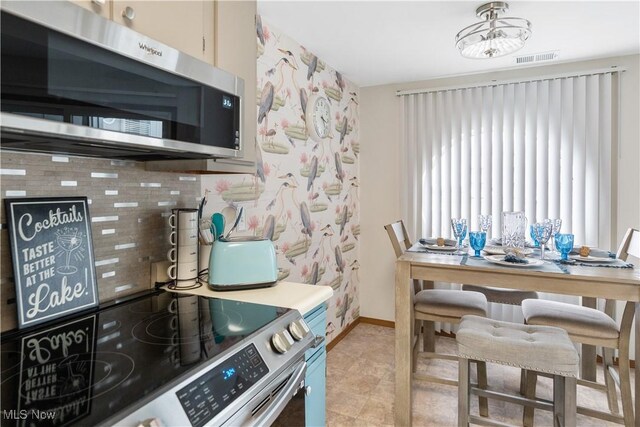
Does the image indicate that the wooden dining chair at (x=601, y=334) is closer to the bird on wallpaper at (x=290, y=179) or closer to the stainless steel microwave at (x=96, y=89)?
the bird on wallpaper at (x=290, y=179)

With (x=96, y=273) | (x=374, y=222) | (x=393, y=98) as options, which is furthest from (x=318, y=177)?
(x=96, y=273)

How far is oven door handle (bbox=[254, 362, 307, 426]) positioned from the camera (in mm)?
881

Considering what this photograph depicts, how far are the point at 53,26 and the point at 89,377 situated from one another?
748mm

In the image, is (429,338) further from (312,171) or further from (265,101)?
(265,101)

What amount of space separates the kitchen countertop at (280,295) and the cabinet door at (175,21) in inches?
33.8

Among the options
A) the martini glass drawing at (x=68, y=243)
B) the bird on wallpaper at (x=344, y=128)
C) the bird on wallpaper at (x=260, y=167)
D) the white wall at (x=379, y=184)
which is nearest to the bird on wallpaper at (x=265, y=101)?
the bird on wallpaper at (x=260, y=167)

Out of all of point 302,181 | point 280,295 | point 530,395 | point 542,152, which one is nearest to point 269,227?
point 302,181

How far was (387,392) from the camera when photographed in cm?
231

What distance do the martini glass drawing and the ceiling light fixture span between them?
2.16 metres

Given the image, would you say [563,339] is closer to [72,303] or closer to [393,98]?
[72,303]

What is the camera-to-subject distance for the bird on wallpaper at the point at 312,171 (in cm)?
265

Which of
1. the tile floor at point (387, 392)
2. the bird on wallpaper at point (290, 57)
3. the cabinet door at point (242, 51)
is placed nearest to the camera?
the cabinet door at point (242, 51)

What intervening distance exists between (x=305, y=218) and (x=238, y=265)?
1.28 m

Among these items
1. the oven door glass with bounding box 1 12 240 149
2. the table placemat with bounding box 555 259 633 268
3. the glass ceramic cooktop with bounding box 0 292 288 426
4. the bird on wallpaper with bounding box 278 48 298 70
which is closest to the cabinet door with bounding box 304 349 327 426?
the glass ceramic cooktop with bounding box 0 292 288 426
